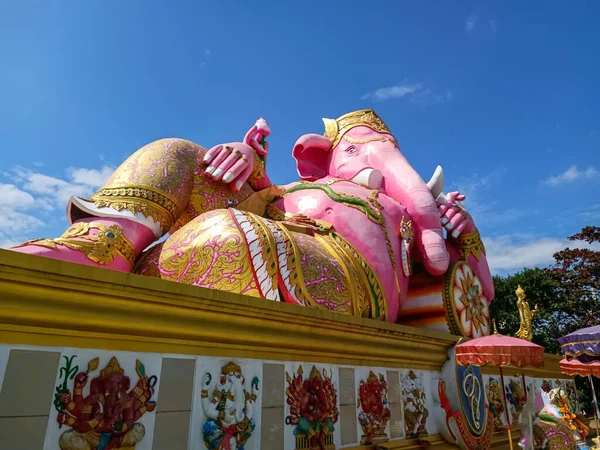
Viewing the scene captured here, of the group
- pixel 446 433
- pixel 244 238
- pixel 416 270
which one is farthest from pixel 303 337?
pixel 416 270

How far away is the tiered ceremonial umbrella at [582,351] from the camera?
6.74m

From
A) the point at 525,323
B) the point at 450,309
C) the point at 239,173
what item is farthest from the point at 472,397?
the point at 239,173

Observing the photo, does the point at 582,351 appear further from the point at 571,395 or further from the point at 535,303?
the point at 535,303

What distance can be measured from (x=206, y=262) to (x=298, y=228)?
4.22 feet

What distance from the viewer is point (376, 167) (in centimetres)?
659

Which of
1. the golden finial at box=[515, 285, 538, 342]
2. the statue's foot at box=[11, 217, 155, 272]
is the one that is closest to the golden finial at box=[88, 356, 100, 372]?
the statue's foot at box=[11, 217, 155, 272]

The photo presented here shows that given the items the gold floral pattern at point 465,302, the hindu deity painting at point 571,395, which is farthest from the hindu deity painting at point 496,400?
the hindu deity painting at point 571,395

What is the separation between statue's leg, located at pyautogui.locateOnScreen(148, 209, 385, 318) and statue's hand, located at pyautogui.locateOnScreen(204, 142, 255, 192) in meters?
0.72

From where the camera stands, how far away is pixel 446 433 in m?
5.27

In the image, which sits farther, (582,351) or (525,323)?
(525,323)

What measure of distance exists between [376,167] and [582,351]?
3939mm

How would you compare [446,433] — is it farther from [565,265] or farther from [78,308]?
[565,265]

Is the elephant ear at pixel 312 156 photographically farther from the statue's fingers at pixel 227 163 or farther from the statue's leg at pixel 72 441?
the statue's leg at pixel 72 441

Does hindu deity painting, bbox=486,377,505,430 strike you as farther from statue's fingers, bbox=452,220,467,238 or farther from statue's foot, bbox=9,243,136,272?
statue's foot, bbox=9,243,136,272
